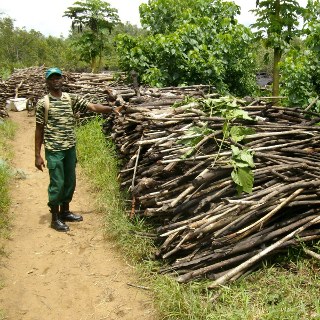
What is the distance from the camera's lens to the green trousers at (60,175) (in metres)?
4.45

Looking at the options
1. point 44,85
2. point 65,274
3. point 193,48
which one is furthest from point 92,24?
point 65,274

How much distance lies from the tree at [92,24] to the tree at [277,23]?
13352mm

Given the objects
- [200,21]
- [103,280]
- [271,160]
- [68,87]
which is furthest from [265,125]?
[68,87]

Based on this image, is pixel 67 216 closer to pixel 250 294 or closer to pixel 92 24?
pixel 250 294

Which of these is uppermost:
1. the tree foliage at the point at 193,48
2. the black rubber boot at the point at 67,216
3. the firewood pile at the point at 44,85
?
the tree foliage at the point at 193,48

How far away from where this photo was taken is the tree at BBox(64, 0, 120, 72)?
70.8ft

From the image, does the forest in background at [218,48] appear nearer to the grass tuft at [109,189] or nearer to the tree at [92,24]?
the grass tuft at [109,189]

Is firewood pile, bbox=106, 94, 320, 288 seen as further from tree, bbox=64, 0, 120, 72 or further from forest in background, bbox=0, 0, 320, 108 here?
tree, bbox=64, 0, 120, 72

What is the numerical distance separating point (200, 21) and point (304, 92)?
4126 mm

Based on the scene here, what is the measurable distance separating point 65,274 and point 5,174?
9.81 feet

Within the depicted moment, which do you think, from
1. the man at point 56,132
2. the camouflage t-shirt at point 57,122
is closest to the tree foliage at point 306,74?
the man at point 56,132

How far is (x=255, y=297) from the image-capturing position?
2877 millimetres

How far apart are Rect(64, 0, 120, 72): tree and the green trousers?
18.4 metres

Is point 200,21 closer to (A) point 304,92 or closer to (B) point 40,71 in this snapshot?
(A) point 304,92
